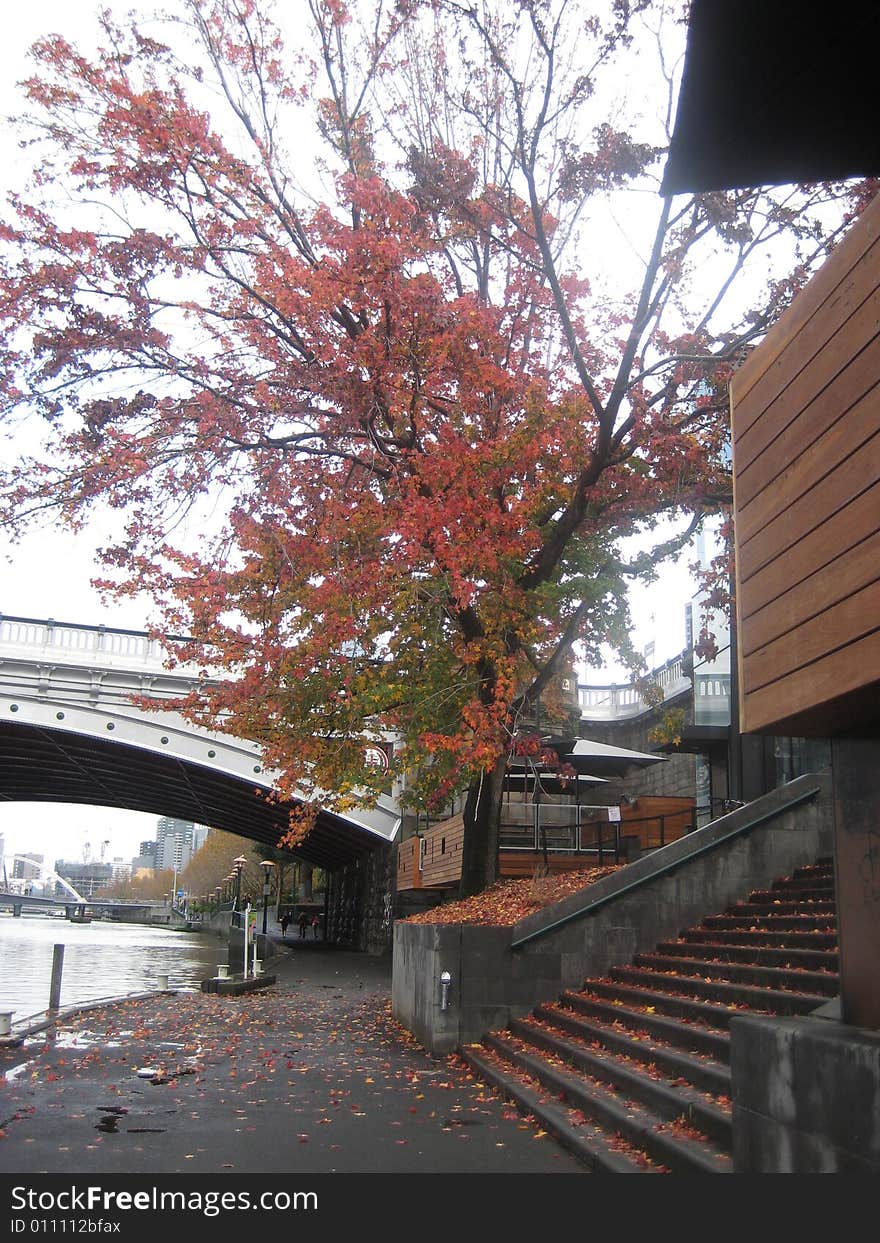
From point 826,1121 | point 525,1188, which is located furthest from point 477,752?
point 826,1121

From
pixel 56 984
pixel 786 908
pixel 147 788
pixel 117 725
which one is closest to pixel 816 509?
pixel 786 908

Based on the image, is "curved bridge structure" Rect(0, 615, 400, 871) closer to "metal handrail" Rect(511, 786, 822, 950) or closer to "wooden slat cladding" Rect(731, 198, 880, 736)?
"metal handrail" Rect(511, 786, 822, 950)

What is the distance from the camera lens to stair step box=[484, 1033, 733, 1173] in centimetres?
531

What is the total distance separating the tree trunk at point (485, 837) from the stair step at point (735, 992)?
4308mm

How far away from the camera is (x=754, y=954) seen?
8.51 metres

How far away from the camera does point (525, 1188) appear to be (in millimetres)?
5395

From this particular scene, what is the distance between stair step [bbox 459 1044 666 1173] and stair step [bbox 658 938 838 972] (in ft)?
6.85

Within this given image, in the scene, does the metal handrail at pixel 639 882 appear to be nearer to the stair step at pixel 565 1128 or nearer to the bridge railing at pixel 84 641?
the stair step at pixel 565 1128

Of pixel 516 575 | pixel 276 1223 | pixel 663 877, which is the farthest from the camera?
pixel 516 575

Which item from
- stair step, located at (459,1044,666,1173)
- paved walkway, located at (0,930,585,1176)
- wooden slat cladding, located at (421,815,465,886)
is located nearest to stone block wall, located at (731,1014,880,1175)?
stair step, located at (459,1044,666,1173)

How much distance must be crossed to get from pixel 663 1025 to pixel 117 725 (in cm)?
2763

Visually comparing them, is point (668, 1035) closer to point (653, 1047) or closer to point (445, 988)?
point (653, 1047)

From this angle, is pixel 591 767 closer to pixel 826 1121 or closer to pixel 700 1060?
pixel 700 1060

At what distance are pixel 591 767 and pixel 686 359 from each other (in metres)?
9.77
